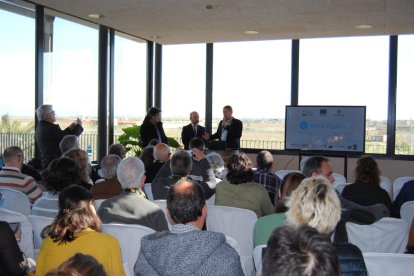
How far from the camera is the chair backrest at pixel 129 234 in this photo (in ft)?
8.79

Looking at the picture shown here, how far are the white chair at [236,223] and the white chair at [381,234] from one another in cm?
72

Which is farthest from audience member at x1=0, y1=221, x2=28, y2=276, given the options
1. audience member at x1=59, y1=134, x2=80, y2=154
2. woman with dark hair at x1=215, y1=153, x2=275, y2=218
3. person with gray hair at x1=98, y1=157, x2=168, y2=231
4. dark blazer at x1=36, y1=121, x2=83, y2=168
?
dark blazer at x1=36, y1=121, x2=83, y2=168

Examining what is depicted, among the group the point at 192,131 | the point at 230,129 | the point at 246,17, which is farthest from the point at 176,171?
the point at 192,131

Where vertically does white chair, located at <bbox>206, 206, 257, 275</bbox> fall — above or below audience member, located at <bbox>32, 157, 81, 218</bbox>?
below

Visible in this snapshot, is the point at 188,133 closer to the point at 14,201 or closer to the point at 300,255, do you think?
the point at 14,201

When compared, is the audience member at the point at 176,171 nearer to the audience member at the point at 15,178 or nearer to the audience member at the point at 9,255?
the audience member at the point at 15,178

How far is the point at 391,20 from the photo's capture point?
7141 millimetres

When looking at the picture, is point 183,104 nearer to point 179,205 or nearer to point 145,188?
point 145,188

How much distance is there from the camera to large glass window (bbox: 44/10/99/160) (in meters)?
7.20

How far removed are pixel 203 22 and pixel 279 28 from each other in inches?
54.7

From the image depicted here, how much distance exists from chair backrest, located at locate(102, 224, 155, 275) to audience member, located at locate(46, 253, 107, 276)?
145 cm

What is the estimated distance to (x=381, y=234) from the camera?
3.09 m

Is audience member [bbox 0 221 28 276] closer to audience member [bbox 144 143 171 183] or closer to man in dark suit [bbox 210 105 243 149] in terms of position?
audience member [bbox 144 143 171 183]

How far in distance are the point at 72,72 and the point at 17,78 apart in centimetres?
124
